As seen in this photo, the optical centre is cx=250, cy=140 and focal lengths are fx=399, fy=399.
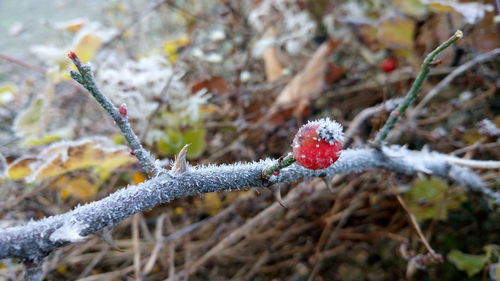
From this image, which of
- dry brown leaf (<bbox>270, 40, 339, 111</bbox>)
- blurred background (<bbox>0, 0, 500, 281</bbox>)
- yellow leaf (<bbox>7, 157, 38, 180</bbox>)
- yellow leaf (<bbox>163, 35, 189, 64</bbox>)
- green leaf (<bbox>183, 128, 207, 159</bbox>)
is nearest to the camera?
yellow leaf (<bbox>7, 157, 38, 180</bbox>)

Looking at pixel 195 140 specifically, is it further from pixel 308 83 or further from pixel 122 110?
pixel 122 110

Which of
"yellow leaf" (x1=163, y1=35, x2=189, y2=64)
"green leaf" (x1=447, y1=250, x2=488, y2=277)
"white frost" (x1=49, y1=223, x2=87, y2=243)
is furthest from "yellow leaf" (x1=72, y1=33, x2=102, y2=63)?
"green leaf" (x1=447, y1=250, x2=488, y2=277)

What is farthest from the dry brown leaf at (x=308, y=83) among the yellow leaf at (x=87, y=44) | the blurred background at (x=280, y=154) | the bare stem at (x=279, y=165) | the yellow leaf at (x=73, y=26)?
the bare stem at (x=279, y=165)

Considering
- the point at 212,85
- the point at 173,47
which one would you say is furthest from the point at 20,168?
the point at 173,47

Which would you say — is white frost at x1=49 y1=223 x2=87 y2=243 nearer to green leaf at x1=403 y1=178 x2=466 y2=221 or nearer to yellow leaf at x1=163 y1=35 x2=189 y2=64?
green leaf at x1=403 y1=178 x2=466 y2=221

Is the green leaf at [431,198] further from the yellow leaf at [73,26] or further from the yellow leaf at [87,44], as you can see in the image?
the yellow leaf at [73,26]
